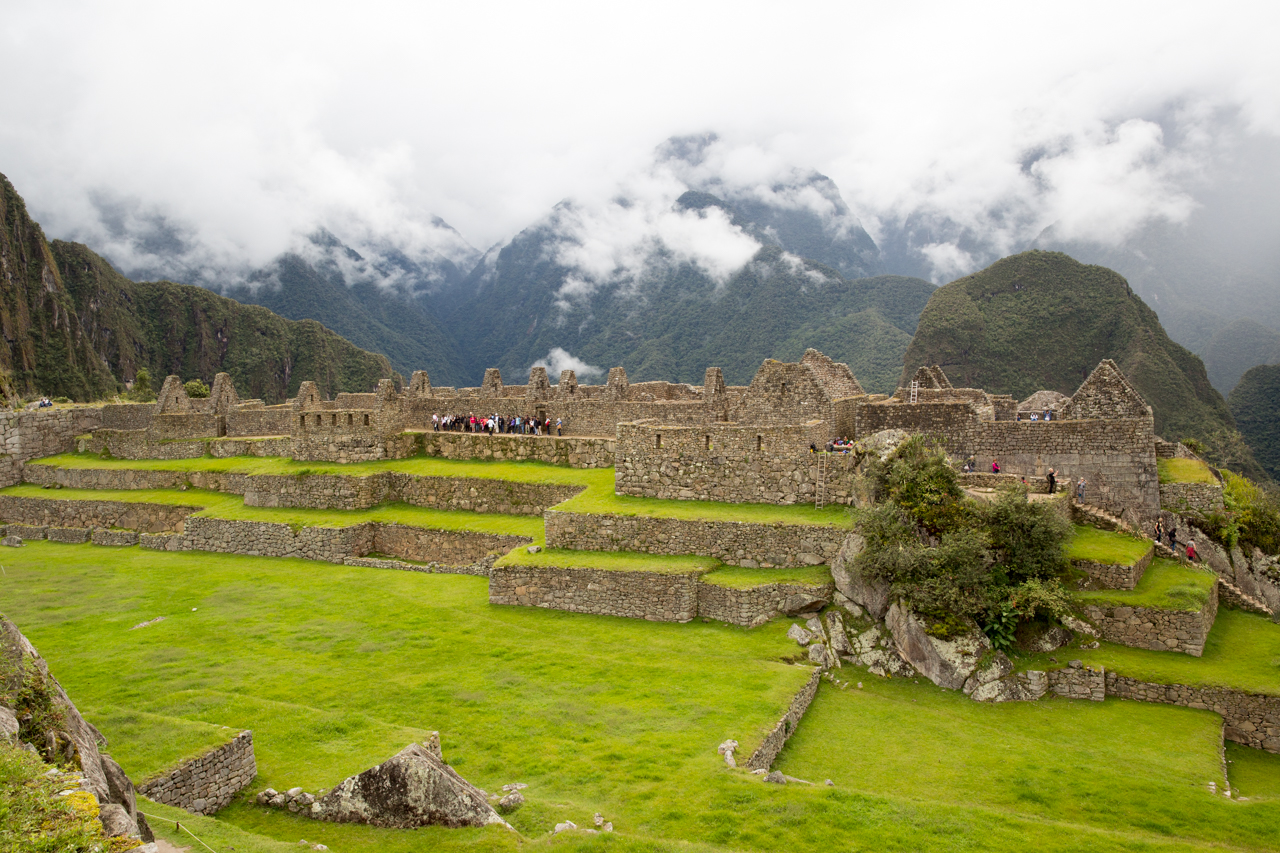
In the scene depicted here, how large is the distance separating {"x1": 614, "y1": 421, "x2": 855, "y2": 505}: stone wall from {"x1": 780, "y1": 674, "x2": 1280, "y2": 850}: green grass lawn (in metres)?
4.60

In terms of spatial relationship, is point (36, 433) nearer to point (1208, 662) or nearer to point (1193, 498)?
point (1208, 662)

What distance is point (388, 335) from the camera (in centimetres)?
12912

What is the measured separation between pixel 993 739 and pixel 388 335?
432 feet

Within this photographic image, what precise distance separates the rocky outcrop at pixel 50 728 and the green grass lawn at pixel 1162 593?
42.4ft

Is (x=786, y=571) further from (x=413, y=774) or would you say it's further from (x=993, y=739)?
(x=413, y=774)

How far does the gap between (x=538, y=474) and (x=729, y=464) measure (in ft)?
20.7

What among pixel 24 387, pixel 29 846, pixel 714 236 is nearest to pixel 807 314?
pixel 714 236

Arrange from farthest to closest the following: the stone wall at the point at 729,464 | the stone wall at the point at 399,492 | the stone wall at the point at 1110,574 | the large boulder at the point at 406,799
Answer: the stone wall at the point at 399,492
the stone wall at the point at 729,464
the stone wall at the point at 1110,574
the large boulder at the point at 406,799

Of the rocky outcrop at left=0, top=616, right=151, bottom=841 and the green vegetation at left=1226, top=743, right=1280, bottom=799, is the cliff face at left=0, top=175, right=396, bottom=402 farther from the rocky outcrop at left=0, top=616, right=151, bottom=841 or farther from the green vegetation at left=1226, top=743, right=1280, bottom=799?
the green vegetation at left=1226, top=743, right=1280, bottom=799

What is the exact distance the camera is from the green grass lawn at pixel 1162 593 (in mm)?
11398

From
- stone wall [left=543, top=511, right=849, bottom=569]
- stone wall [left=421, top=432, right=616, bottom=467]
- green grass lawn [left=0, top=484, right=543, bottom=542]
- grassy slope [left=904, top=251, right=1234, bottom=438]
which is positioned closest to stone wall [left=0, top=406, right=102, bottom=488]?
green grass lawn [left=0, top=484, right=543, bottom=542]

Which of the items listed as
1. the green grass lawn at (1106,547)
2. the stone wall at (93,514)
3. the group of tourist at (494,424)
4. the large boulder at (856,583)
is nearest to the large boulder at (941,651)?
the large boulder at (856,583)

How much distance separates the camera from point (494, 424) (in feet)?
82.3

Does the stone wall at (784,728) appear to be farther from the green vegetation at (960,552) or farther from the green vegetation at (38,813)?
the green vegetation at (38,813)
